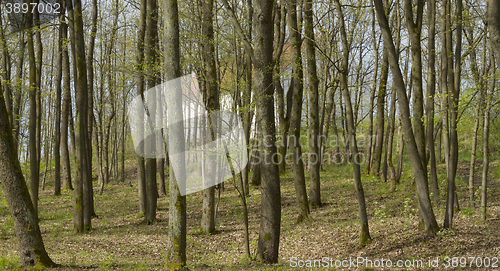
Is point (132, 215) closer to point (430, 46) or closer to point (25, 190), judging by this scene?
point (25, 190)

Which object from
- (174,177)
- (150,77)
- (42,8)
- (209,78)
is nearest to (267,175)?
(174,177)

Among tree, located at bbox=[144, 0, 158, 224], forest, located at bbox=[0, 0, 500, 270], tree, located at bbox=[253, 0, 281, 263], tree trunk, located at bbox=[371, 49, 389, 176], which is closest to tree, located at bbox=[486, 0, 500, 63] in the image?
forest, located at bbox=[0, 0, 500, 270]

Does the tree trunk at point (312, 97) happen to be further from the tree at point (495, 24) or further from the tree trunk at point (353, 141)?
the tree at point (495, 24)

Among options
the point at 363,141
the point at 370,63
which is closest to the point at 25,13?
the point at 370,63

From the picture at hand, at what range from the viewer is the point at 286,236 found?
365 inches

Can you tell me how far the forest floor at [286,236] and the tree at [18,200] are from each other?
64 centimetres

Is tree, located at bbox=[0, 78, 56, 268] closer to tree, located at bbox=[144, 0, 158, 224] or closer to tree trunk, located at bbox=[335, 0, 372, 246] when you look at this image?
tree, located at bbox=[144, 0, 158, 224]

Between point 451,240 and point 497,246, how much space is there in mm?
756

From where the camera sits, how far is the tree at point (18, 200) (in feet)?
17.7

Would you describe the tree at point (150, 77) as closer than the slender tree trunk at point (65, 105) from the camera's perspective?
Yes

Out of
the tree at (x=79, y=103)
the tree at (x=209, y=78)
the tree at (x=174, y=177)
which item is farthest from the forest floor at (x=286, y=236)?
the tree at (x=174, y=177)

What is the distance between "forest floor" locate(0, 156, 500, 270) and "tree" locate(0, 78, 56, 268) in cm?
64

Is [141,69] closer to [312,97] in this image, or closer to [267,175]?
[312,97]

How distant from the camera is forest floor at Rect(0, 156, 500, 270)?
6.62 m
